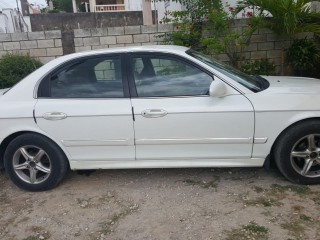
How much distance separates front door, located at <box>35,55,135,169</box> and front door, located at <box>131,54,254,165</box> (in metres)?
0.16

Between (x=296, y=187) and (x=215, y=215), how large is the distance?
102 centimetres

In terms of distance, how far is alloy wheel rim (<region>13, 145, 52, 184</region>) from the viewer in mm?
3867

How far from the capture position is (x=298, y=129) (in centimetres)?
351

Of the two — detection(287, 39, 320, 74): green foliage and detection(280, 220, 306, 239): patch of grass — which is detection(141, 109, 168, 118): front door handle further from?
detection(287, 39, 320, 74): green foliage

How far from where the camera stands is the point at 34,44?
7738mm

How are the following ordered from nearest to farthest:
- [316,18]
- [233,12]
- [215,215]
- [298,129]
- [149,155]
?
1. [215,215]
2. [298,129]
3. [149,155]
4. [316,18]
5. [233,12]

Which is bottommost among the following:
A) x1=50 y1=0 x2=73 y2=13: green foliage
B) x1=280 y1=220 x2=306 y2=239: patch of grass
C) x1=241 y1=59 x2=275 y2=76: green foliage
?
x1=280 y1=220 x2=306 y2=239: patch of grass

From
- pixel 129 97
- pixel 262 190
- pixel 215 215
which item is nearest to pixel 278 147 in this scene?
pixel 262 190

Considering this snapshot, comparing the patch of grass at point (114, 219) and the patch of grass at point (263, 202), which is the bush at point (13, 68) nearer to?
the patch of grass at point (114, 219)

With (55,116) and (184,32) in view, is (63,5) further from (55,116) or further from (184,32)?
(55,116)

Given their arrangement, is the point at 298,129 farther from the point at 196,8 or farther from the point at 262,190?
the point at 196,8

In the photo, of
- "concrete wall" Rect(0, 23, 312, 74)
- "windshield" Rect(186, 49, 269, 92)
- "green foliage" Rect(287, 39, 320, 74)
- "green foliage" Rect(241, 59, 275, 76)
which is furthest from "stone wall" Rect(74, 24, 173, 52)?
"windshield" Rect(186, 49, 269, 92)

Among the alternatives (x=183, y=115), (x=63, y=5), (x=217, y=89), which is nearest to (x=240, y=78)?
(x=217, y=89)

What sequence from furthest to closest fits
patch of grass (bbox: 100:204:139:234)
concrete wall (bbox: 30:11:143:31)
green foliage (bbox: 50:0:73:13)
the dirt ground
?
1. green foliage (bbox: 50:0:73:13)
2. concrete wall (bbox: 30:11:143:31)
3. patch of grass (bbox: 100:204:139:234)
4. the dirt ground
